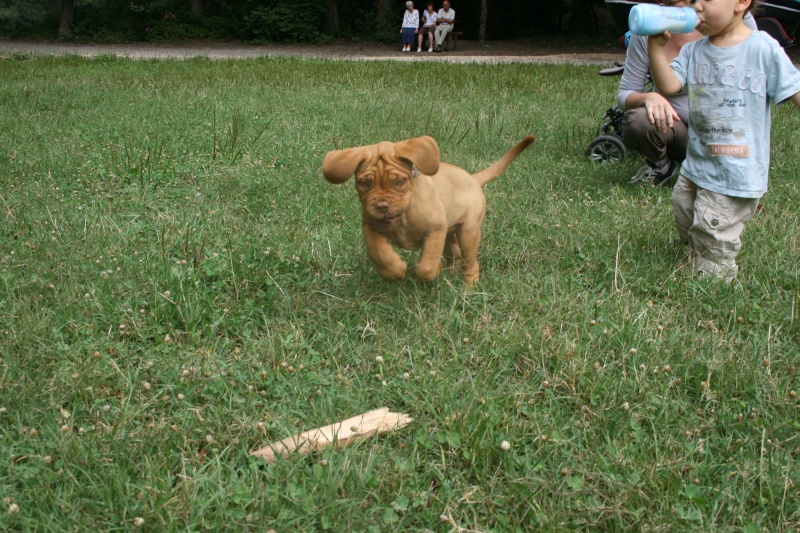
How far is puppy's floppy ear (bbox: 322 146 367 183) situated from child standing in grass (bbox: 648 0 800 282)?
5.46ft

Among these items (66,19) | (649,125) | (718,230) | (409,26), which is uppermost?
(409,26)

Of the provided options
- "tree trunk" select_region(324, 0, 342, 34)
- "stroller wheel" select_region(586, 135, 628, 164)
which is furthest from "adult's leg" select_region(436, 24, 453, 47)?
"stroller wheel" select_region(586, 135, 628, 164)

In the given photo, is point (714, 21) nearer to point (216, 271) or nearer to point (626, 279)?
point (626, 279)

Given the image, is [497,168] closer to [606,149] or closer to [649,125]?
[649,125]

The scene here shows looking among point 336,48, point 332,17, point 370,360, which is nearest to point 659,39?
point 370,360

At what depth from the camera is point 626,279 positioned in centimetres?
384

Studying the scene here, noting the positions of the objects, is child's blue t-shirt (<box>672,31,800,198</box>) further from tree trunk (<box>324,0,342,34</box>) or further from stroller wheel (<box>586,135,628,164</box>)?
tree trunk (<box>324,0,342,34</box>)

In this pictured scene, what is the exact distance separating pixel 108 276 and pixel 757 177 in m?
3.25

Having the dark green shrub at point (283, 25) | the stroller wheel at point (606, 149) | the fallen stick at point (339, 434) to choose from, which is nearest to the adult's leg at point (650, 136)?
the stroller wheel at point (606, 149)

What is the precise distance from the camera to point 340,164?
2955 mm

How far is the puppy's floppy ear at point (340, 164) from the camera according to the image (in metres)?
2.95

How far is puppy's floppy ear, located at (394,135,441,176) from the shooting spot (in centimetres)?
297

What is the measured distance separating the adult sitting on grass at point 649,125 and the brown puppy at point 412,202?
6.39 feet

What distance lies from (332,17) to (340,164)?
98.3 ft
